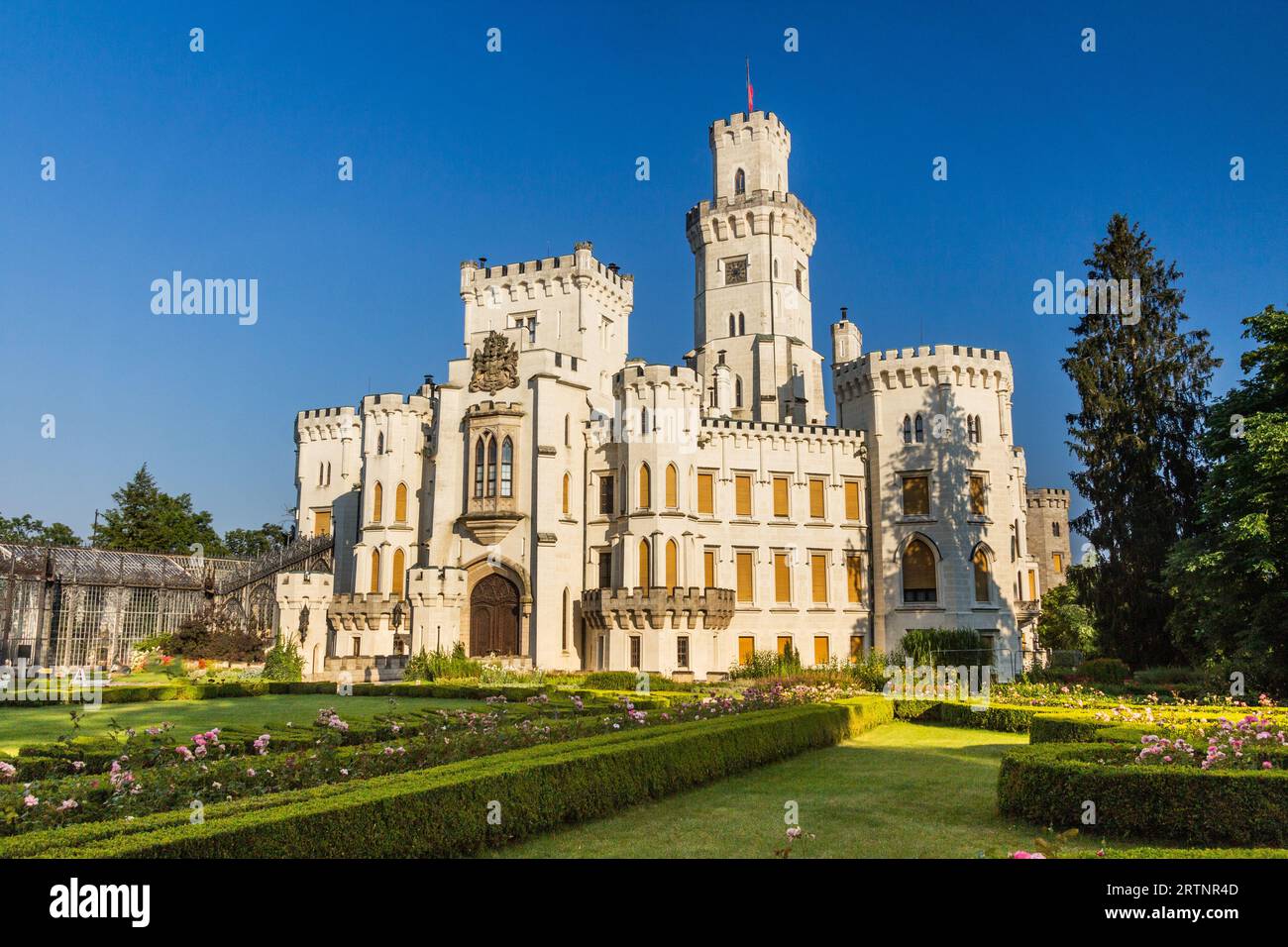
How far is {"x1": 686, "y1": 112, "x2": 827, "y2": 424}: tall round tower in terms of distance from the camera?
181ft

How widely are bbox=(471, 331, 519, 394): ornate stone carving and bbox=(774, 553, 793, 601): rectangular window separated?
14837mm

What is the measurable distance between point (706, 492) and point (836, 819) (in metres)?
33.0

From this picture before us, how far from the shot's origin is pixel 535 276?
48875mm

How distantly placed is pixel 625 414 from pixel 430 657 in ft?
44.8

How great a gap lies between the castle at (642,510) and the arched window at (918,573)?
7 centimetres

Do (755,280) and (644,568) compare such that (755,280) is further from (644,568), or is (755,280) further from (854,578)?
(644,568)

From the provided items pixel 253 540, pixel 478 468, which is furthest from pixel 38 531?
pixel 478 468

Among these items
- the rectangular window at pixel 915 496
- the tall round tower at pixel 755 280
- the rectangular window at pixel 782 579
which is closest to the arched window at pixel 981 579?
the rectangular window at pixel 915 496

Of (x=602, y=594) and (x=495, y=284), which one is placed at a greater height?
(x=495, y=284)

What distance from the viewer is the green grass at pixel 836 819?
11.2 m

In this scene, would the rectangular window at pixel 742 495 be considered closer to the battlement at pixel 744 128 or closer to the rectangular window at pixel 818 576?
the rectangular window at pixel 818 576
